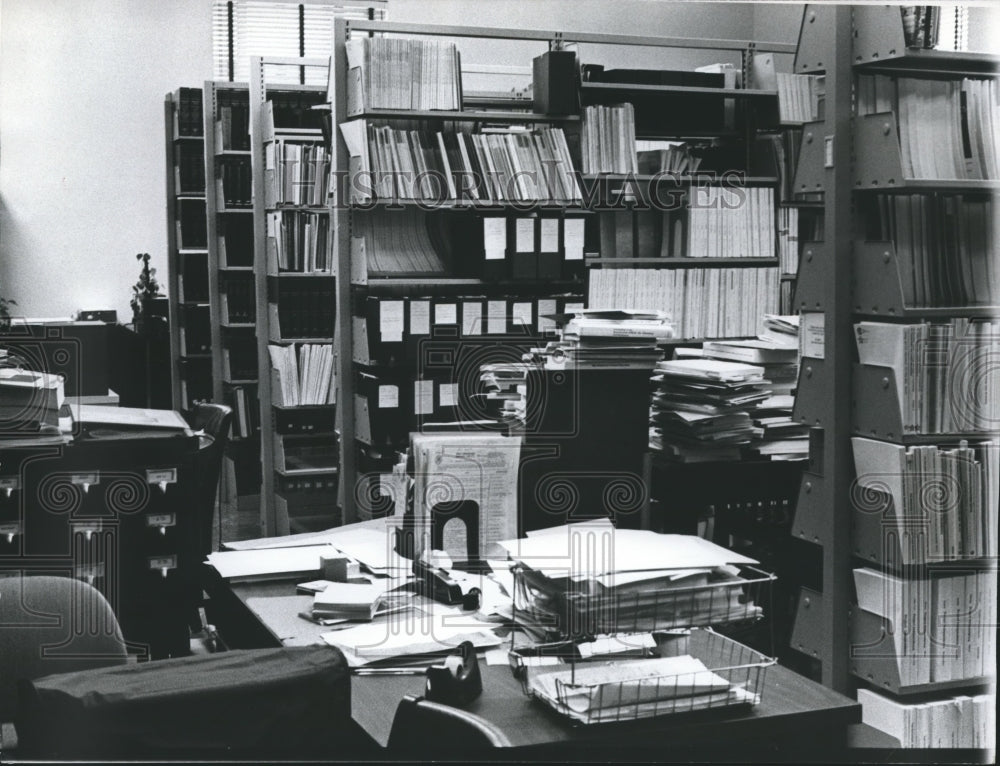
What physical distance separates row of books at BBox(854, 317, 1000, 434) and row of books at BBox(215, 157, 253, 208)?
4.40 m

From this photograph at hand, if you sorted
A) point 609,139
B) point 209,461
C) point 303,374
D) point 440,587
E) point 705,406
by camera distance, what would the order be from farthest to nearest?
1. point 303,374
2. point 609,139
3. point 209,461
4. point 705,406
5. point 440,587

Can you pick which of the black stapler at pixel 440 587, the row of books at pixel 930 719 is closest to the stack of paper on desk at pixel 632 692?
the black stapler at pixel 440 587

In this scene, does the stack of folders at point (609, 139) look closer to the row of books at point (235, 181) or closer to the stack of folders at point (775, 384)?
the stack of folders at point (775, 384)

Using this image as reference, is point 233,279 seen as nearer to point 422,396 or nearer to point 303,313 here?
point 303,313

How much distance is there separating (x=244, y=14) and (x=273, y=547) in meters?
6.23

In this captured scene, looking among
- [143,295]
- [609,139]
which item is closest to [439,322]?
[609,139]

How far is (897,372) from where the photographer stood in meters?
A: 2.65

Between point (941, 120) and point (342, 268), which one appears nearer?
point (941, 120)

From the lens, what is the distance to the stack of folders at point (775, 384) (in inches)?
125

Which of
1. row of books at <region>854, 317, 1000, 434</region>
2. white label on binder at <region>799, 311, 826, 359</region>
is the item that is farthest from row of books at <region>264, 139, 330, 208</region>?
row of books at <region>854, 317, 1000, 434</region>

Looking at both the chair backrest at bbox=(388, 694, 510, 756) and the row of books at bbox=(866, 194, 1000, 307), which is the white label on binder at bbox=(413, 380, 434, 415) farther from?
the chair backrest at bbox=(388, 694, 510, 756)

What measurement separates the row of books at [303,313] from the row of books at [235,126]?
99 centimetres

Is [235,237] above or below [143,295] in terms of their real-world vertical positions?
above

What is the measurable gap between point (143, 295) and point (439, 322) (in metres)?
3.16
